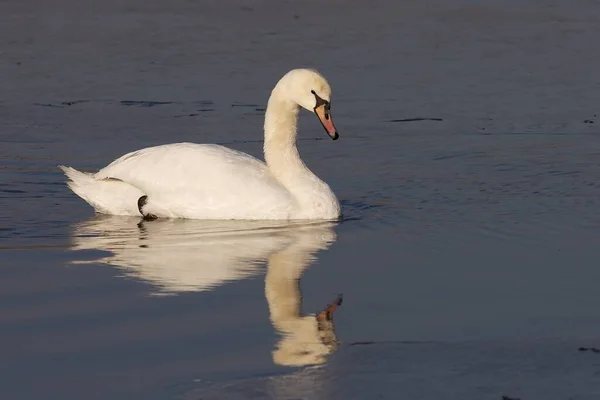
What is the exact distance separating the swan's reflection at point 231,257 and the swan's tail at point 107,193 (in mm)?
126

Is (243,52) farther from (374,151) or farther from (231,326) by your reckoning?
(231,326)

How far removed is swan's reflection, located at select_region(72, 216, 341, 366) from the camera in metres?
6.91

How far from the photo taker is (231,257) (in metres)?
8.63

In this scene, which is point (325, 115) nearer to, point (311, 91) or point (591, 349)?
point (311, 91)

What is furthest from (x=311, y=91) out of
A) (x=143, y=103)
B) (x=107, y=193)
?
(x=143, y=103)

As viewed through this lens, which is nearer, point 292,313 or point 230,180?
point 292,313

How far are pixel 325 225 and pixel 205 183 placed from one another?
95 cm

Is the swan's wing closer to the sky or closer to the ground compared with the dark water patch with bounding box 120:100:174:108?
closer to the ground

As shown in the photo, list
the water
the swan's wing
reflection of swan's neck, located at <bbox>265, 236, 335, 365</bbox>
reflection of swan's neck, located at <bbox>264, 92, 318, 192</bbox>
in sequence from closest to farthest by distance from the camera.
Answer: the water → reflection of swan's neck, located at <bbox>265, 236, 335, 365</bbox> → the swan's wing → reflection of swan's neck, located at <bbox>264, 92, 318, 192</bbox>

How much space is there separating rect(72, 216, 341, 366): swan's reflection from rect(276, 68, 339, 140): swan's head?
0.85m

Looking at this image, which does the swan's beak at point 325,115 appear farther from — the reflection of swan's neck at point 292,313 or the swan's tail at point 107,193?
the swan's tail at point 107,193

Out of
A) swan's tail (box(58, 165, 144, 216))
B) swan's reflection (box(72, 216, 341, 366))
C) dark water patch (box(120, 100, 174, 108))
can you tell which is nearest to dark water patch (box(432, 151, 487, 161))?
swan's reflection (box(72, 216, 341, 366))

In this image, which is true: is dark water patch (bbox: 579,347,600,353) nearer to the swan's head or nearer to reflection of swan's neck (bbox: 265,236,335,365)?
reflection of swan's neck (bbox: 265,236,335,365)

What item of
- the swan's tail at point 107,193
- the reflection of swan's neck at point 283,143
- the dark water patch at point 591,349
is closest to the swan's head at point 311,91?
the reflection of swan's neck at point 283,143
